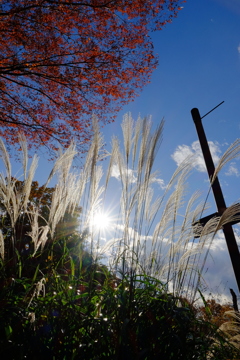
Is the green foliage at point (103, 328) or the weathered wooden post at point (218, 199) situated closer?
the green foliage at point (103, 328)

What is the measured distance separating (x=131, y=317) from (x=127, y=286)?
0.29 m

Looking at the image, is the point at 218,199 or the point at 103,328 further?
the point at 218,199

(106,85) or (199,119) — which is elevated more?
(106,85)

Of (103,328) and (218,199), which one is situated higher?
(218,199)

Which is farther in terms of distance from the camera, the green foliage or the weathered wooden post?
the weathered wooden post

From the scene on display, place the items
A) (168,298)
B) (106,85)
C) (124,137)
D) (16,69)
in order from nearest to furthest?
(168,298)
(124,137)
(16,69)
(106,85)

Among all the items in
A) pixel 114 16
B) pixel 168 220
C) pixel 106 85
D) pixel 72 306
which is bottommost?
pixel 72 306

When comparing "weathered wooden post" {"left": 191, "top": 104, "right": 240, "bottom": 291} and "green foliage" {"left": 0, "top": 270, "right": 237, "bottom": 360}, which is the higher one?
"weathered wooden post" {"left": 191, "top": 104, "right": 240, "bottom": 291}

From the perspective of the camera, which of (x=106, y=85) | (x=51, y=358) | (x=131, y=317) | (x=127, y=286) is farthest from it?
(x=106, y=85)

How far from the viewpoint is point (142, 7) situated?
6.18 meters

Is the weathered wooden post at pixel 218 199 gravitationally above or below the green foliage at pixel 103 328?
above

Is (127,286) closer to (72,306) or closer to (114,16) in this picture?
(72,306)

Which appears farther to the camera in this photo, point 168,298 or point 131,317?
point 168,298

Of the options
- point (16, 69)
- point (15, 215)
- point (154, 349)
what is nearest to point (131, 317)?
point (154, 349)
